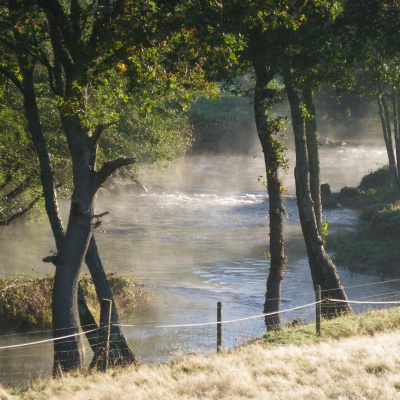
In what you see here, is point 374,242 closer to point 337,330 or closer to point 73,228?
point 337,330

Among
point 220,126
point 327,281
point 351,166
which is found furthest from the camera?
point 220,126

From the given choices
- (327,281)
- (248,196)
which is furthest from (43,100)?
(248,196)

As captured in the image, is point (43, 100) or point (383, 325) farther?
point (43, 100)

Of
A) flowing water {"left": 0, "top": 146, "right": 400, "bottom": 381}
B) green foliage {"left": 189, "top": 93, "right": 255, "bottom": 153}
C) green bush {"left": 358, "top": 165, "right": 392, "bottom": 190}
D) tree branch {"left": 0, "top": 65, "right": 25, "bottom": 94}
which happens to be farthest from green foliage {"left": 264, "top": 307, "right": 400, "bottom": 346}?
green foliage {"left": 189, "top": 93, "right": 255, "bottom": 153}

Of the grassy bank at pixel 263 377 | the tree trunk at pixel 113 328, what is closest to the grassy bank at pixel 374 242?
the tree trunk at pixel 113 328

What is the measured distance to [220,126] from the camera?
72.5 meters

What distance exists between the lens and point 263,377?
977 centimetres

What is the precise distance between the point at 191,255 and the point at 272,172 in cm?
1674

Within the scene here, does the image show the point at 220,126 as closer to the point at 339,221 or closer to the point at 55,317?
the point at 339,221

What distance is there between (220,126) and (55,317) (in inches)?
2372

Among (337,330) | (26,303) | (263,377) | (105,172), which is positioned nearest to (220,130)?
(26,303)

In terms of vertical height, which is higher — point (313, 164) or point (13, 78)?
point (13, 78)

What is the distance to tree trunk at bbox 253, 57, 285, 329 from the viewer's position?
16.3 metres

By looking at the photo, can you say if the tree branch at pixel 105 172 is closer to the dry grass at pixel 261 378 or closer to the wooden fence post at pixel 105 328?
the wooden fence post at pixel 105 328
